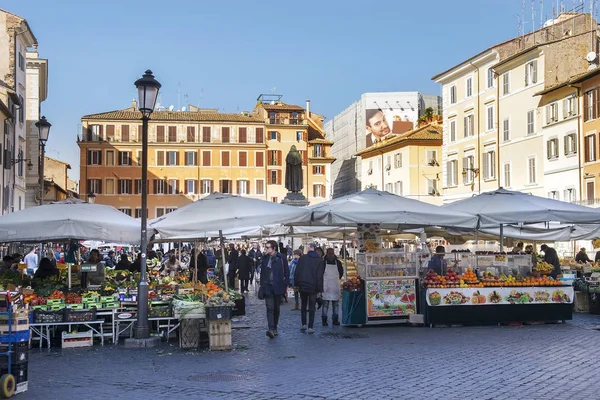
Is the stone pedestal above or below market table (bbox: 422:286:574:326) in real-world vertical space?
above

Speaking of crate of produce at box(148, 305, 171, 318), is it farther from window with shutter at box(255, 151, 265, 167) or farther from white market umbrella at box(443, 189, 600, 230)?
window with shutter at box(255, 151, 265, 167)

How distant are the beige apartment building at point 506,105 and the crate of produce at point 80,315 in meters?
36.0

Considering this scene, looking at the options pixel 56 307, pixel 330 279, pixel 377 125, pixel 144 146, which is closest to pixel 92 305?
pixel 56 307

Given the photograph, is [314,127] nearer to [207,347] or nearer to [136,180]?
[136,180]

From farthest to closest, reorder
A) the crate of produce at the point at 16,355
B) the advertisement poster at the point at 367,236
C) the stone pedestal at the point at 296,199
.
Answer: the stone pedestal at the point at 296,199 < the advertisement poster at the point at 367,236 < the crate of produce at the point at 16,355

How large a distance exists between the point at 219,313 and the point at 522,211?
753 cm

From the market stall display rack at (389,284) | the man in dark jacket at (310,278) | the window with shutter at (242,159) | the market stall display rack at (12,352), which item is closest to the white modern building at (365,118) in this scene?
the window with shutter at (242,159)

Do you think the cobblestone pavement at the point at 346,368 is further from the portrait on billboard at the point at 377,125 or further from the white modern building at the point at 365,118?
the portrait on billboard at the point at 377,125

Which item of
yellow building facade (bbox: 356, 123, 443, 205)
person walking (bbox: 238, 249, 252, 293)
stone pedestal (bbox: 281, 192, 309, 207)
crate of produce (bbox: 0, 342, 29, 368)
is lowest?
crate of produce (bbox: 0, 342, 29, 368)

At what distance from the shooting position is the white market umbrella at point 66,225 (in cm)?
1530

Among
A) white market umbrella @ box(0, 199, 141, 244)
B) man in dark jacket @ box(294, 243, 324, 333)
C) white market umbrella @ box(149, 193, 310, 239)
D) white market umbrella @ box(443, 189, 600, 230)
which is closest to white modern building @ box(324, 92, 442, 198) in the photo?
white market umbrella @ box(443, 189, 600, 230)

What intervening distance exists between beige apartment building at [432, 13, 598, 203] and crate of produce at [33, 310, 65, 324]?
1437 inches

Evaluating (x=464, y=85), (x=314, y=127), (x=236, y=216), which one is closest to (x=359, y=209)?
(x=236, y=216)

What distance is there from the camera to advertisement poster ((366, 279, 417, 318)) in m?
17.3
